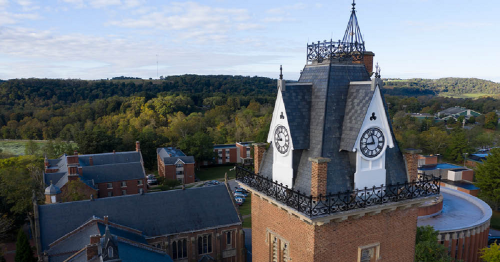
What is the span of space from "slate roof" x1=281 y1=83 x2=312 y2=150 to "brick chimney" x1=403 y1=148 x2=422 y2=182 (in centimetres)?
396

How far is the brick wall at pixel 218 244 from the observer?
33312mm

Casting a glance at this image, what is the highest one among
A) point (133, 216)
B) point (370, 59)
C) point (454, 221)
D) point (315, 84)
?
point (370, 59)

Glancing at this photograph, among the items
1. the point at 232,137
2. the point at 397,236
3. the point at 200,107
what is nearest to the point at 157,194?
the point at 397,236

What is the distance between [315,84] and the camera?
12.4 meters

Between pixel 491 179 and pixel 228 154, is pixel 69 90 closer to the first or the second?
pixel 228 154

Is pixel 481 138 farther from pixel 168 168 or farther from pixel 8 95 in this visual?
pixel 8 95

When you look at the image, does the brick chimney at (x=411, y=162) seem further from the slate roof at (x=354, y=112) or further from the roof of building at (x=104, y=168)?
the roof of building at (x=104, y=168)

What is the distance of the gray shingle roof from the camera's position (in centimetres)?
5356

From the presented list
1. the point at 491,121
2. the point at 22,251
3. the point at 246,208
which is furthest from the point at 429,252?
the point at 491,121

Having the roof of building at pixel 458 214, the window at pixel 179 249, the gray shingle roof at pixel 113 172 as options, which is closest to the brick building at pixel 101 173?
the gray shingle roof at pixel 113 172

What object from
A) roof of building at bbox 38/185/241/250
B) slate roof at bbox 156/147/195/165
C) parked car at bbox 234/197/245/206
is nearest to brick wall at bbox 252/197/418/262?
roof of building at bbox 38/185/241/250

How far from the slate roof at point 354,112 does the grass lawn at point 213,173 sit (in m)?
65.3

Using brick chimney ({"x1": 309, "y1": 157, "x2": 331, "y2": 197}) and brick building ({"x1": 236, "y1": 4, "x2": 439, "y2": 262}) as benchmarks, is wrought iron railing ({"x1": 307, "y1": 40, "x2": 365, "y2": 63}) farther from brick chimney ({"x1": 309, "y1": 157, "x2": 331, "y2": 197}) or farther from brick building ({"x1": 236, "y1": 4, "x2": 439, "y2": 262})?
brick chimney ({"x1": 309, "y1": 157, "x2": 331, "y2": 197})

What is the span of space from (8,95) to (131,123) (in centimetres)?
6916
